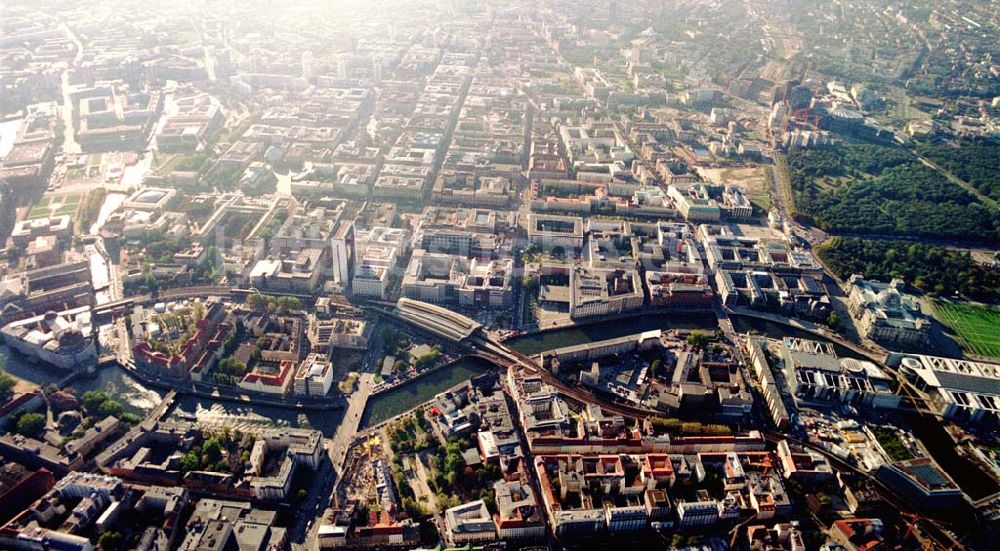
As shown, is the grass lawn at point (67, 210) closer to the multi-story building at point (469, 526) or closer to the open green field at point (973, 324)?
the multi-story building at point (469, 526)

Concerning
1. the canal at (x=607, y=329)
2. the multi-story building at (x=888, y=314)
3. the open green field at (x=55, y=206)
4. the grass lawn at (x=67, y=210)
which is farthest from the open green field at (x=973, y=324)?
the open green field at (x=55, y=206)

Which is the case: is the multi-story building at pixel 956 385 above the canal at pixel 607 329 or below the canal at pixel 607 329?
above

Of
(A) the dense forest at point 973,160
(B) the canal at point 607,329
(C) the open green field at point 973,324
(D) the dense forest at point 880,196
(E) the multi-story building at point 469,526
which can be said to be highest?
(A) the dense forest at point 973,160

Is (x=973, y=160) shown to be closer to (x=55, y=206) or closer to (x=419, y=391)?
(x=419, y=391)

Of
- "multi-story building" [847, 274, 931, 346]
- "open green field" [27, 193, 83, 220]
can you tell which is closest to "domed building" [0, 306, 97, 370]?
"open green field" [27, 193, 83, 220]

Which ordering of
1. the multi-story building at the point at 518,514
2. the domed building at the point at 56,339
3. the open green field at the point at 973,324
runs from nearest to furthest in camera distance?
the multi-story building at the point at 518,514
the domed building at the point at 56,339
the open green field at the point at 973,324

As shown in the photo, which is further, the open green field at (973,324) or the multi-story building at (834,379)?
the open green field at (973,324)

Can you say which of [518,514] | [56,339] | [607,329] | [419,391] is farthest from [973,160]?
[56,339]
